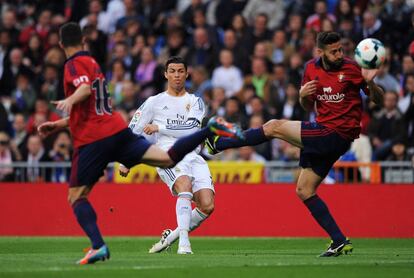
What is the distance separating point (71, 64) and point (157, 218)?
889 centimetres

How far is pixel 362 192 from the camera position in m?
19.2

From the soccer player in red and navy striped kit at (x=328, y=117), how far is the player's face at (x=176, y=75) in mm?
1785

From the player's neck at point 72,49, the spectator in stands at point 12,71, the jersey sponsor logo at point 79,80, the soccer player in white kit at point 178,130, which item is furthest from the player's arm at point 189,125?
the spectator in stands at point 12,71

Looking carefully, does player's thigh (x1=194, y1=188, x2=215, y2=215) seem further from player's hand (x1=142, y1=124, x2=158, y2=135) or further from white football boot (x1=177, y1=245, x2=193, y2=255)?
player's hand (x1=142, y1=124, x2=158, y2=135)

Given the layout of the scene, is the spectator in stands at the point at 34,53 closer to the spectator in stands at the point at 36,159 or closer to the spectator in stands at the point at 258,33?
the spectator in stands at the point at 36,159

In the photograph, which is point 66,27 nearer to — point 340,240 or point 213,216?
point 340,240

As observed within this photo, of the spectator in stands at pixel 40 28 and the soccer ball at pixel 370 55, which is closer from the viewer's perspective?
the soccer ball at pixel 370 55

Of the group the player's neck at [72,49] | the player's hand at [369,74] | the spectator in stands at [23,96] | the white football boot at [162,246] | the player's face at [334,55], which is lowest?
the white football boot at [162,246]

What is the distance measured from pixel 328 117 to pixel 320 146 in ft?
1.25

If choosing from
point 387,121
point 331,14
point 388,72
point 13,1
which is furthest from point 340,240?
point 13,1

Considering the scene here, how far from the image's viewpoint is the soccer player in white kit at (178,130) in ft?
46.9

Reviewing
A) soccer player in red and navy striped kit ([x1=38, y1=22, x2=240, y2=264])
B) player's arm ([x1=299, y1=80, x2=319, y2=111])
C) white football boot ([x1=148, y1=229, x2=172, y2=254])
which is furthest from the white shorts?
soccer player in red and navy striped kit ([x1=38, y1=22, x2=240, y2=264])

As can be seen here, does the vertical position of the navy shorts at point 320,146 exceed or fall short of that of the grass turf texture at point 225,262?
it exceeds it

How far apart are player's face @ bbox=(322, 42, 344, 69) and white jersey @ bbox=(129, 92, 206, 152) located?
2149mm
